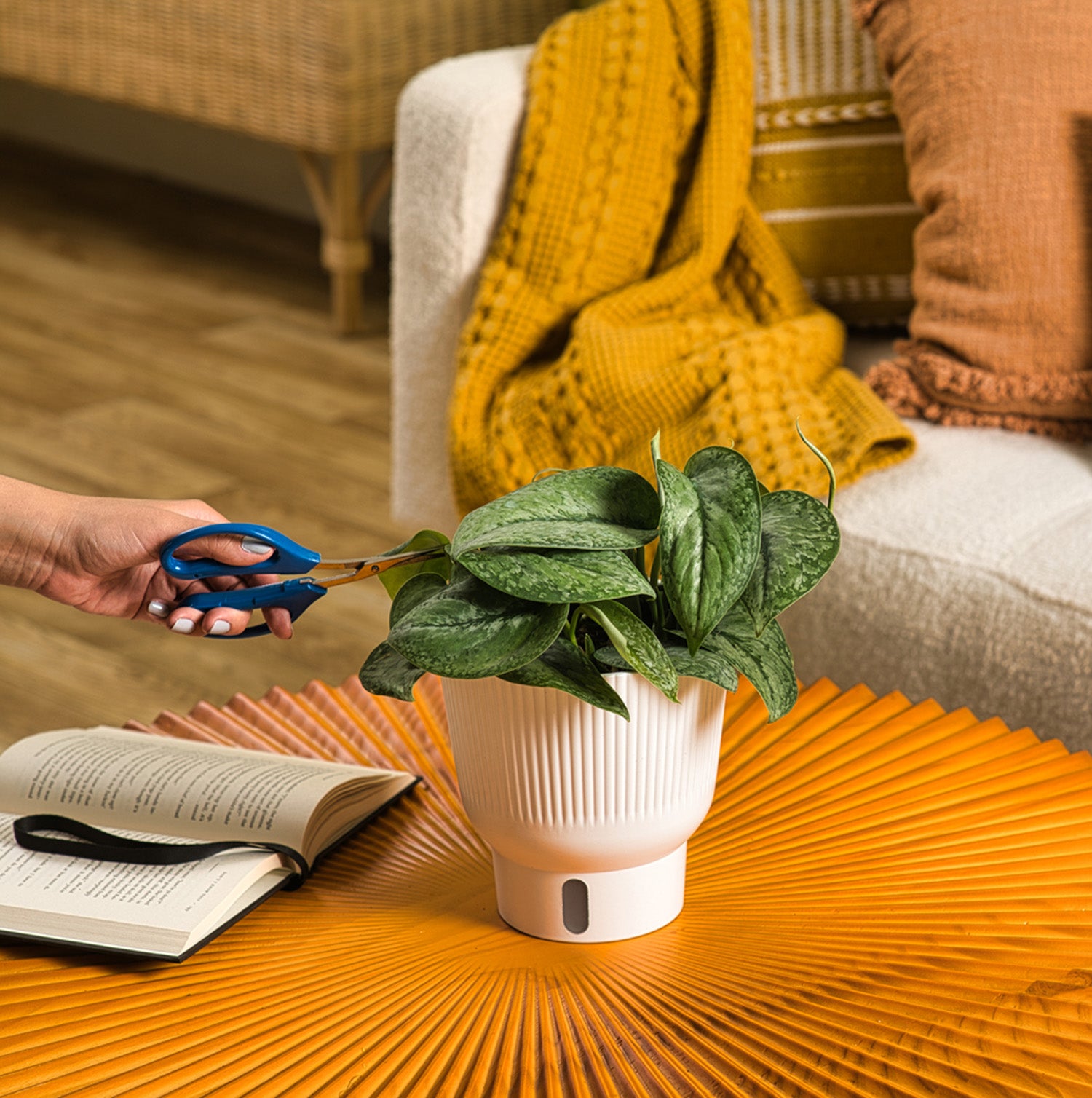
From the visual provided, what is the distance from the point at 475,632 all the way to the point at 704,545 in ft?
0.34

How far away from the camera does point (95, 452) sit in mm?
2057

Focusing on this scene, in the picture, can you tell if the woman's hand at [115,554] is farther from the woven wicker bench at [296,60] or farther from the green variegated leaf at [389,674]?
the woven wicker bench at [296,60]

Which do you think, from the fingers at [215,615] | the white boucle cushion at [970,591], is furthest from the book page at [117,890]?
the white boucle cushion at [970,591]

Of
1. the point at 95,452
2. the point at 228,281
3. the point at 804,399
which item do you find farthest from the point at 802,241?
Answer: the point at 228,281

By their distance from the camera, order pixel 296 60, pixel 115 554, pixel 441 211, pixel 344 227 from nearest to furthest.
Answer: pixel 115 554 → pixel 441 211 → pixel 296 60 → pixel 344 227

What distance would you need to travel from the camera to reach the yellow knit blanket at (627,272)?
122cm

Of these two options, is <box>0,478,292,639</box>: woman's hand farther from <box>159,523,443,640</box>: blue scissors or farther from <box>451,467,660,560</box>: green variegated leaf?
<box>451,467,660,560</box>: green variegated leaf

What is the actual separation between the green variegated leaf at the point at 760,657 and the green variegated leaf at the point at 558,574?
0.06 meters

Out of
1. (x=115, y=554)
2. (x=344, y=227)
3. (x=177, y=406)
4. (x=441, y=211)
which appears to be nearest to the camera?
(x=115, y=554)

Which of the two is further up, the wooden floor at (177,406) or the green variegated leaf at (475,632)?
the green variegated leaf at (475,632)

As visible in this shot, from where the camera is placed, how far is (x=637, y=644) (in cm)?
56

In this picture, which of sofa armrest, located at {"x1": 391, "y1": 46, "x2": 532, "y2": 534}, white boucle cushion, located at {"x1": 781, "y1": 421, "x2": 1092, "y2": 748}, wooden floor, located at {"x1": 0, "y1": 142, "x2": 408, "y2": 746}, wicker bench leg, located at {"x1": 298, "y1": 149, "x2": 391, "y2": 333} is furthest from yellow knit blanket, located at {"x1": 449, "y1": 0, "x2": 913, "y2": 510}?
wicker bench leg, located at {"x1": 298, "y1": 149, "x2": 391, "y2": 333}

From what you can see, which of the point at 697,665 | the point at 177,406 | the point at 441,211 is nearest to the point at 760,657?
the point at 697,665

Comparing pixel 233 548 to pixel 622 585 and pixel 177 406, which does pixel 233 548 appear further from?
pixel 177 406
